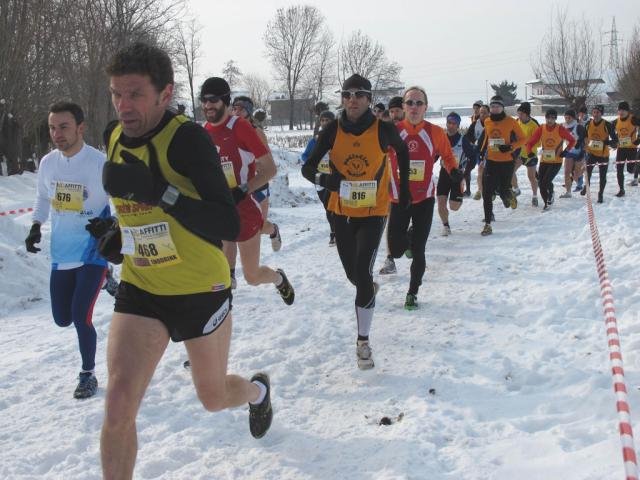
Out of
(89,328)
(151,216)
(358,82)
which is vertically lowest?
(89,328)

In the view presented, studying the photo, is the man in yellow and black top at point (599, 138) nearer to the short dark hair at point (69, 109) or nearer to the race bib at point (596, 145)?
the race bib at point (596, 145)

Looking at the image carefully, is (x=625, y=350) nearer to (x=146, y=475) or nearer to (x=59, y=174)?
(x=146, y=475)

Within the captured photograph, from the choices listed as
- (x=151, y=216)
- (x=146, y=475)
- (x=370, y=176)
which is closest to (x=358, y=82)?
(x=370, y=176)

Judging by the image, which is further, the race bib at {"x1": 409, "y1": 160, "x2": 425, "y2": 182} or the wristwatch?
the race bib at {"x1": 409, "y1": 160, "x2": 425, "y2": 182}

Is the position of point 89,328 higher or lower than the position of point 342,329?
higher

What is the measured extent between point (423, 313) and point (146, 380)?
3637mm

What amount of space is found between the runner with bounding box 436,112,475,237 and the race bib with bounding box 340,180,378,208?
340 centimetres

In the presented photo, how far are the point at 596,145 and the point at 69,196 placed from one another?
37.4ft

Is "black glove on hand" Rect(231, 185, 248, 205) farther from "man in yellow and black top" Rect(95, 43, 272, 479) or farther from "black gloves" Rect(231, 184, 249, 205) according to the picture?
"man in yellow and black top" Rect(95, 43, 272, 479)

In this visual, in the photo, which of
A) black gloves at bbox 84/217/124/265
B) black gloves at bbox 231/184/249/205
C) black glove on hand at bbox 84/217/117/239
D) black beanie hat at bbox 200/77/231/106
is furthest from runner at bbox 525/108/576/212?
black gloves at bbox 84/217/124/265

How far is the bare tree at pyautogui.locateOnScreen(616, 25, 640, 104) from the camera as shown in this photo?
2727cm

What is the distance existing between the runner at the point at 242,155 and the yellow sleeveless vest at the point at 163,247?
216 centimetres

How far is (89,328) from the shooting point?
4156 mm

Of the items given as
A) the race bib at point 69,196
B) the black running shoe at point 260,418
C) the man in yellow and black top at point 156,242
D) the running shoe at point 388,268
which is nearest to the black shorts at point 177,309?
the man in yellow and black top at point 156,242
